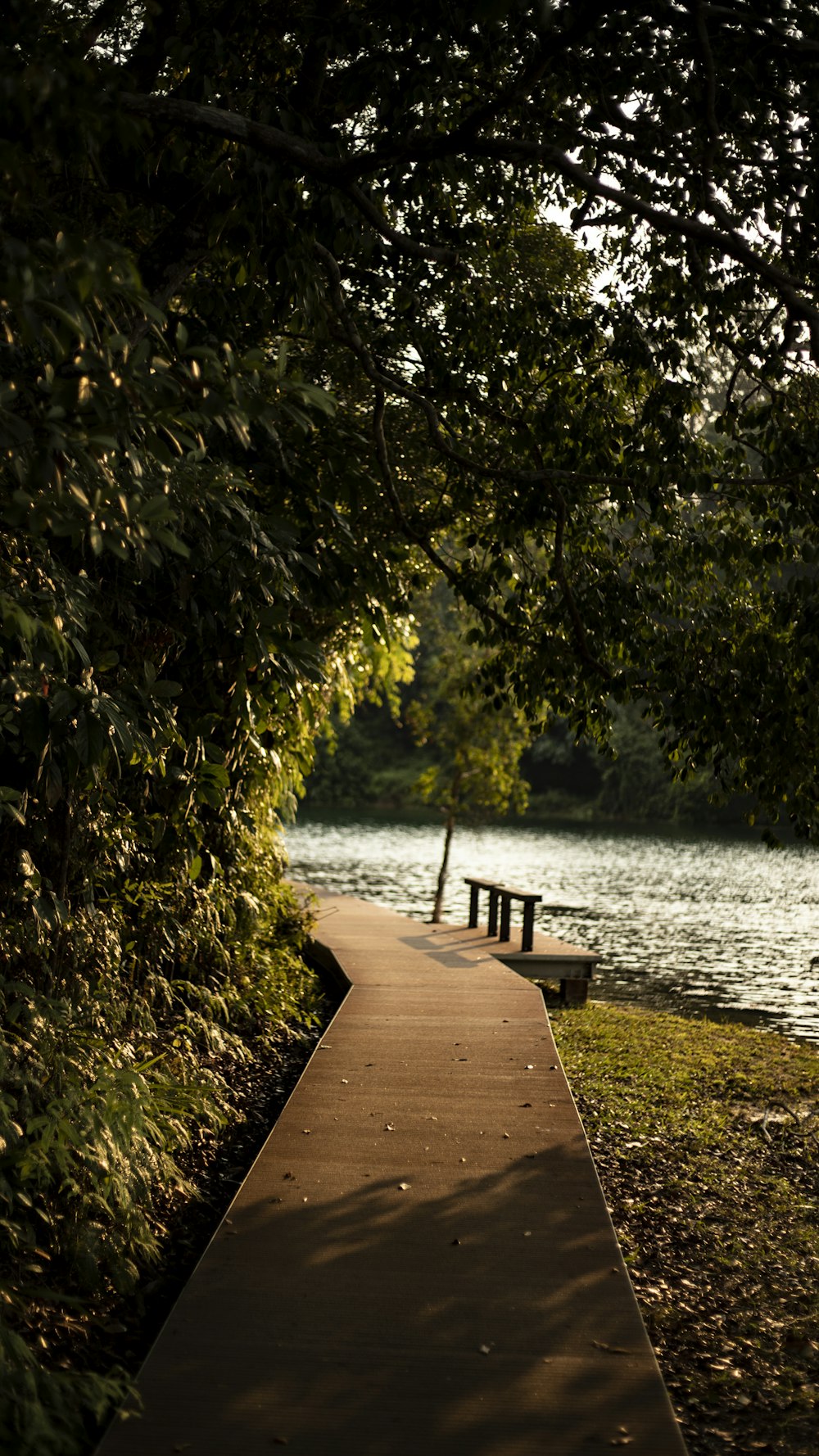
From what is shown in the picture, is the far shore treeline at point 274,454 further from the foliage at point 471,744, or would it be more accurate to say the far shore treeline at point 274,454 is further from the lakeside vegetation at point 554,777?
the lakeside vegetation at point 554,777

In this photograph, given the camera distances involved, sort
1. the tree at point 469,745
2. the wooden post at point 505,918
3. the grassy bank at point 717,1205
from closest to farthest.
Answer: the grassy bank at point 717,1205, the wooden post at point 505,918, the tree at point 469,745

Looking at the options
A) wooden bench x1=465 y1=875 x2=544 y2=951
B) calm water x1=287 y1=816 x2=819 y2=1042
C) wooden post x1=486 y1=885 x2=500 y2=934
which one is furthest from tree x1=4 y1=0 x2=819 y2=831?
calm water x1=287 y1=816 x2=819 y2=1042

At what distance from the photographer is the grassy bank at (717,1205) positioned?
4.07 metres

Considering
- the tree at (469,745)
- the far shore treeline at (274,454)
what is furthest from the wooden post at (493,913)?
the far shore treeline at (274,454)

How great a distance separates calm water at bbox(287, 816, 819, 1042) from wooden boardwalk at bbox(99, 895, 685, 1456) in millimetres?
6180

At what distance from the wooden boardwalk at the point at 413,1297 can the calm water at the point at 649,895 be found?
6.18 metres

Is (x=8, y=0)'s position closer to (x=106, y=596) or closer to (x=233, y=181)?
(x=233, y=181)

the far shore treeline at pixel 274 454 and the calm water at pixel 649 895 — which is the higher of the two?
the far shore treeline at pixel 274 454

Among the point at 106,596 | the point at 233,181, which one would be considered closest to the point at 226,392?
the point at 233,181

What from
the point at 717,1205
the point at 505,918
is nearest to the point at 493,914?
the point at 505,918

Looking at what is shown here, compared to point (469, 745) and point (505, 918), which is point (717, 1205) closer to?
point (505, 918)

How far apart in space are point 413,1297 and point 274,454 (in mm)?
3519

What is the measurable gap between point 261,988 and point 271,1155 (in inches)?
129

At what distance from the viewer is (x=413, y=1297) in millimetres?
3996
